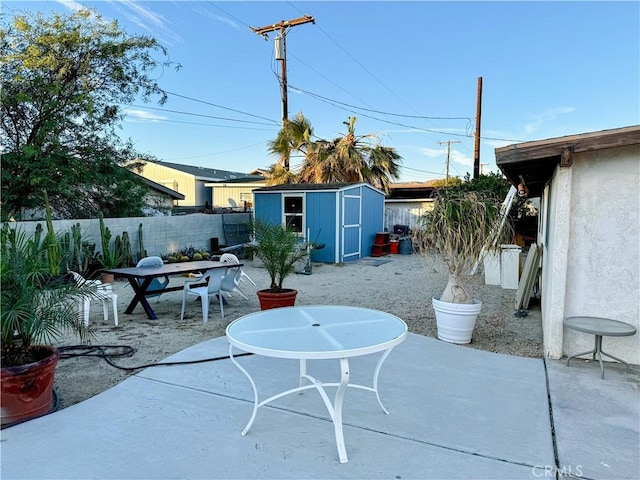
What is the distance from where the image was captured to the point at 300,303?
6730 mm

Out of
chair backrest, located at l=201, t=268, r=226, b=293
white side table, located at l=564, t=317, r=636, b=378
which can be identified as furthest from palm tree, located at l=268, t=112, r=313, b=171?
white side table, located at l=564, t=317, r=636, b=378

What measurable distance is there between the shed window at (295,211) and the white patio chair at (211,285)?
608cm

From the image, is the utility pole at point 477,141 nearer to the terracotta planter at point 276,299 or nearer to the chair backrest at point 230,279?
the chair backrest at point 230,279

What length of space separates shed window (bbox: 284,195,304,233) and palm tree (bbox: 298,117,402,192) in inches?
140

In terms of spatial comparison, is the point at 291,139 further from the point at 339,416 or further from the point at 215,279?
the point at 339,416

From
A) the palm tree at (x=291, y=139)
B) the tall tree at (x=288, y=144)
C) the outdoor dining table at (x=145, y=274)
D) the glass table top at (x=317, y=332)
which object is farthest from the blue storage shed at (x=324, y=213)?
the glass table top at (x=317, y=332)

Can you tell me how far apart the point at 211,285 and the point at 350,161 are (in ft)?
36.1

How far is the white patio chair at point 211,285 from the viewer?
5.57m

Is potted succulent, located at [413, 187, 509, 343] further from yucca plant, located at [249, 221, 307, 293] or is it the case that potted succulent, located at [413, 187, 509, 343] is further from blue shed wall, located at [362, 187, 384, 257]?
blue shed wall, located at [362, 187, 384, 257]

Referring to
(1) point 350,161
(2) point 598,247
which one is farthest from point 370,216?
(2) point 598,247

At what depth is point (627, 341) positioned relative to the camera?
12.6 feet

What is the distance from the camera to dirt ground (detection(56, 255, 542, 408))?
12.6 feet

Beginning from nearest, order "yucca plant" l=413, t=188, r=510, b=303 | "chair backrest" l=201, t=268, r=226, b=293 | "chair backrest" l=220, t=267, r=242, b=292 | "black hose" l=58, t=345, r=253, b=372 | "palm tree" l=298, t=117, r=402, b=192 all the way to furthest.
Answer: "black hose" l=58, t=345, r=253, b=372, "yucca plant" l=413, t=188, r=510, b=303, "chair backrest" l=201, t=268, r=226, b=293, "chair backrest" l=220, t=267, r=242, b=292, "palm tree" l=298, t=117, r=402, b=192

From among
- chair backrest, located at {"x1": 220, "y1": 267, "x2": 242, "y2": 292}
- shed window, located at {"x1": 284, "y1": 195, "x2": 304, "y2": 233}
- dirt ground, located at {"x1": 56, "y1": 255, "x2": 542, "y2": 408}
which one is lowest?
dirt ground, located at {"x1": 56, "y1": 255, "x2": 542, "y2": 408}
